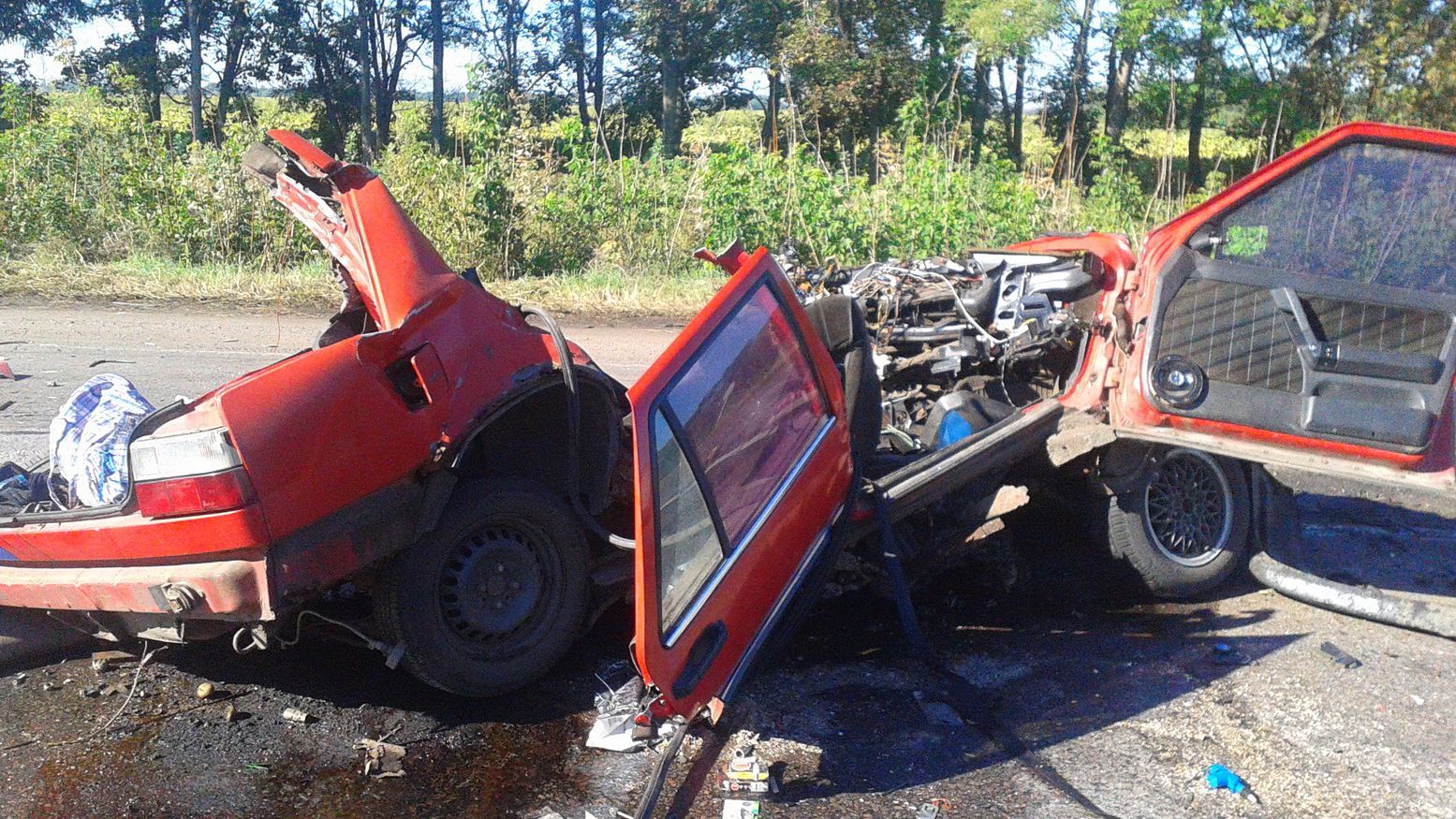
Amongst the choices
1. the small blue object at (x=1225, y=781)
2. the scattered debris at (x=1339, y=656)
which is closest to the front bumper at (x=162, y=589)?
the small blue object at (x=1225, y=781)

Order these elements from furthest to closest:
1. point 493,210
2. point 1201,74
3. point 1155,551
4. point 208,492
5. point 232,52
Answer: point 232,52, point 1201,74, point 493,210, point 1155,551, point 208,492

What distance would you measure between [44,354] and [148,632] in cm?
677

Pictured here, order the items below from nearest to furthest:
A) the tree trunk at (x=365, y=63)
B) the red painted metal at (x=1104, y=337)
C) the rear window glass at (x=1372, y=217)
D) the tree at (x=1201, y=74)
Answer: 1. the rear window glass at (x=1372, y=217)
2. the red painted metal at (x=1104, y=337)
3. the tree at (x=1201, y=74)
4. the tree trunk at (x=365, y=63)

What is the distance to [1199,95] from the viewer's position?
83.0ft

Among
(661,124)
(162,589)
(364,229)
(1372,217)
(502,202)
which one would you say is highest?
(661,124)

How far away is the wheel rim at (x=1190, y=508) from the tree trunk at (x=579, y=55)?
28105 mm

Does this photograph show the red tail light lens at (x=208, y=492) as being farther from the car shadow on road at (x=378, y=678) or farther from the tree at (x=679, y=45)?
the tree at (x=679, y=45)

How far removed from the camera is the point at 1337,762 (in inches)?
148

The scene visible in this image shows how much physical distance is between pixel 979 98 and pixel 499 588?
27.1 meters

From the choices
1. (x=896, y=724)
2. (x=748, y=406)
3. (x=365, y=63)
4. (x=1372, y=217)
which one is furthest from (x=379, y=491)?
(x=365, y=63)

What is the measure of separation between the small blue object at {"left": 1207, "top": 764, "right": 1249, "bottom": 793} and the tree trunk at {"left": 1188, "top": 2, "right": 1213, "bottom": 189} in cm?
2207

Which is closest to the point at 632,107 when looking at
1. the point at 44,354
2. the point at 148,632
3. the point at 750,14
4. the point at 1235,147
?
the point at 750,14

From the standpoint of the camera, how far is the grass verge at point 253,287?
493 inches

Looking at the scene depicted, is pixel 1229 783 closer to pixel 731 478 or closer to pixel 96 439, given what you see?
pixel 731 478
